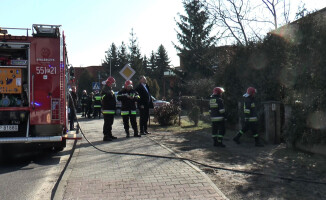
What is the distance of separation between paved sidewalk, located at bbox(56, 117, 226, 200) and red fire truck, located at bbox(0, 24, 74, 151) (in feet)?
3.62

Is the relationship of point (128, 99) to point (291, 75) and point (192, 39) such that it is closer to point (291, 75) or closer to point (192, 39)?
point (291, 75)

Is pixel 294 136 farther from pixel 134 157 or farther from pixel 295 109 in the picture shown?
pixel 134 157

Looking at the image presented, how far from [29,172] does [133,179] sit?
8.18 feet

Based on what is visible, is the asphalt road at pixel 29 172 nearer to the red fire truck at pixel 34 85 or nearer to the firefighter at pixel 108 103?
the red fire truck at pixel 34 85

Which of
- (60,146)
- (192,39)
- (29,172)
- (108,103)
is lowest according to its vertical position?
(29,172)

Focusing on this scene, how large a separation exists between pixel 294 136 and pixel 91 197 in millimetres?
5293

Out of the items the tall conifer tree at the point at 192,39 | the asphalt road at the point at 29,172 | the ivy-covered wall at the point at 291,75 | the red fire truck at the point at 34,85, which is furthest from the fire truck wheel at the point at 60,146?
the tall conifer tree at the point at 192,39

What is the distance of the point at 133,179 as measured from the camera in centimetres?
550

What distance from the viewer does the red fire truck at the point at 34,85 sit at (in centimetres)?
741

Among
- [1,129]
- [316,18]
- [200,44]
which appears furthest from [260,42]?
[200,44]

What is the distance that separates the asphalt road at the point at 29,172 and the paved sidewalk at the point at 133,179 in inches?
14.3

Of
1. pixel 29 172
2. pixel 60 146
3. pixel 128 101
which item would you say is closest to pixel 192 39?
pixel 128 101

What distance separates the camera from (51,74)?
7574 mm

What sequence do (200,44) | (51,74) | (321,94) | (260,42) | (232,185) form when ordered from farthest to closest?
1. (200,44)
2. (260,42)
3. (51,74)
4. (321,94)
5. (232,185)
